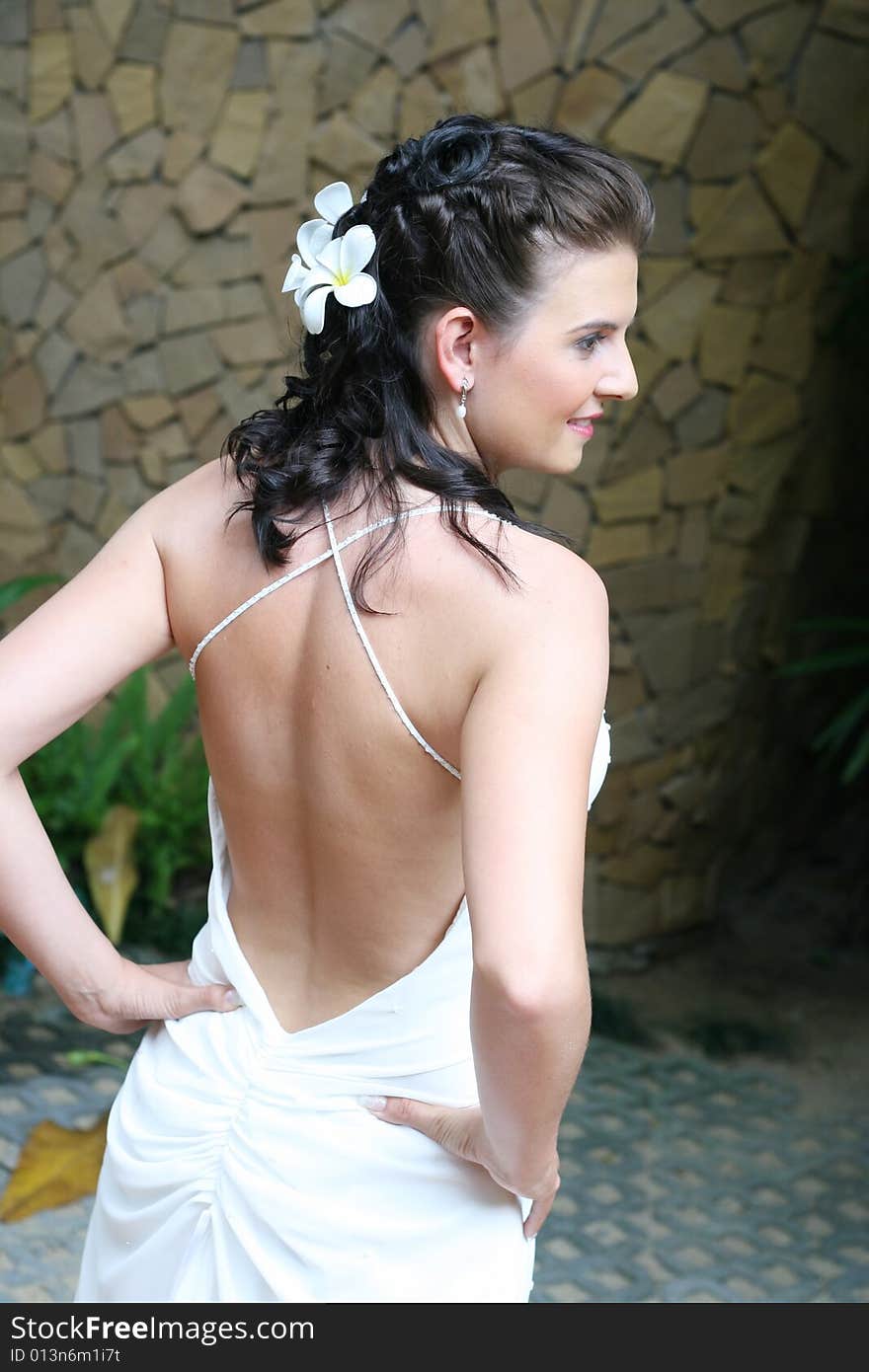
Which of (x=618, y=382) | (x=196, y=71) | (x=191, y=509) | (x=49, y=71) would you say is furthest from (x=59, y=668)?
(x=49, y=71)

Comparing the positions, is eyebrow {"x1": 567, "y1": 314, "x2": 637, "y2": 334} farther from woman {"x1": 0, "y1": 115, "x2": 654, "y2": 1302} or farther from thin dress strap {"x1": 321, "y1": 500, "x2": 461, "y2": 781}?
thin dress strap {"x1": 321, "y1": 500, "x2": 461, "y2": 781}

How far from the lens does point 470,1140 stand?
1.15 m

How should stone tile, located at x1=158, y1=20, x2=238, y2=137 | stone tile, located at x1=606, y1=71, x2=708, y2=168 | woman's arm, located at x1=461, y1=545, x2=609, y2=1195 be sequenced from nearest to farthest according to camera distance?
1. woman's arm, located at x1=461, y1=545, x2=609, y2=1195
2. stone tile, located at x1=606, y1=71, x2=708, y2=168
3. stone tile, located at x1=158, y1=20, x2=238, y2=137

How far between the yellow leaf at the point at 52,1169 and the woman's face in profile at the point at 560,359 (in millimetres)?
1912

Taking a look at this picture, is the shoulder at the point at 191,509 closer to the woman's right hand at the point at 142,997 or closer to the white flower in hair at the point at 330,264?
the white flower in hair at the point at 330,264

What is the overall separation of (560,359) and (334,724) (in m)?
0.34

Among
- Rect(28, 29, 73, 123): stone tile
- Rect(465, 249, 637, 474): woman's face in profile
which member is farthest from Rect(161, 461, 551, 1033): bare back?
Rect(28, 29, 73, 123): stone tile

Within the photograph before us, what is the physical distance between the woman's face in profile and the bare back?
0.11 m

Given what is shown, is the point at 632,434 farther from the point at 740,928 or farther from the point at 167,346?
the point at 740,928

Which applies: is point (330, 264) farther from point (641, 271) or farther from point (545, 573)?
point (641, 271)

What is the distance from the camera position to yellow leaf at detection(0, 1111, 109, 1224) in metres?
2.56

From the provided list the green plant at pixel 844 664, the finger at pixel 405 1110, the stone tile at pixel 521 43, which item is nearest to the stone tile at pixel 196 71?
the stone tile at pixel 521 43

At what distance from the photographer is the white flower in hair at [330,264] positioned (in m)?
1.20
